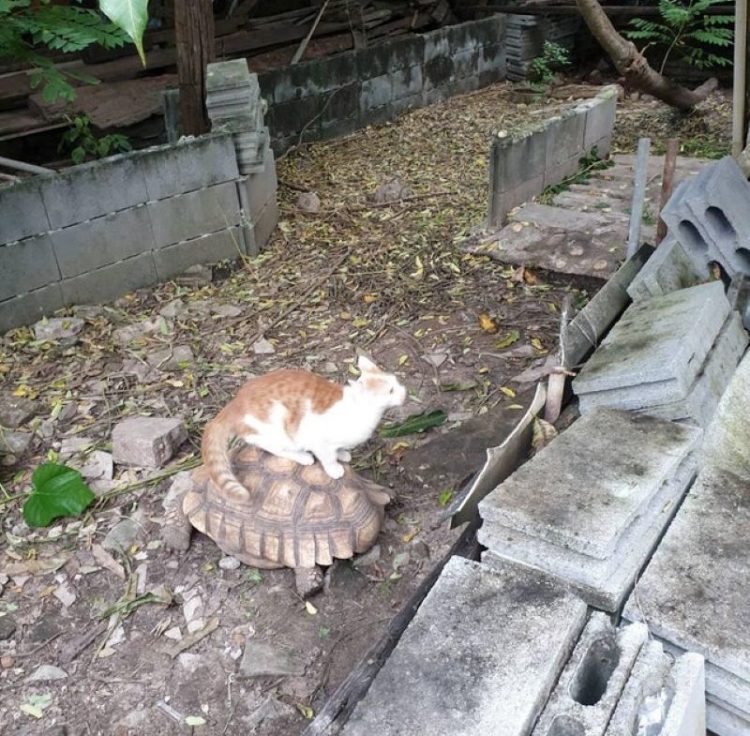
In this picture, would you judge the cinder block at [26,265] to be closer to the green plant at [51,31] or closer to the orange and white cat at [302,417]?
the green plant at [51,31]

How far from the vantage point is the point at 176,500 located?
4215 mm

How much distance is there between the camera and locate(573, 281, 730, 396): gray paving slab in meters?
3.19

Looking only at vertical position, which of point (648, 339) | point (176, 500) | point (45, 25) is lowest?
point (176, 500)

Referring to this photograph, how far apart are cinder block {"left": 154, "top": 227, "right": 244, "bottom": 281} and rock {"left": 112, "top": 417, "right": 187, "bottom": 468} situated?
7.25 ft

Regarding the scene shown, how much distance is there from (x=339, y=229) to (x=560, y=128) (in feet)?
8.15

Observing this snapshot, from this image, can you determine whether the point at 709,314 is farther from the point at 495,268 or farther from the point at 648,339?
the point at 495,268

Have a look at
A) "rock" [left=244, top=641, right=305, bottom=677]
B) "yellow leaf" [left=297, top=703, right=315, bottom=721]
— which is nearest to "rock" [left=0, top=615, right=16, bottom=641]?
"rock" [left=244, top=641, right=305, bottom=677]

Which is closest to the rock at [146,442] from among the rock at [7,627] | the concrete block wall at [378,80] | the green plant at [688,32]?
the rock at [7,627]

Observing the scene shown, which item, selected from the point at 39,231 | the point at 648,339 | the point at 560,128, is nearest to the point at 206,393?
the point at 39,231

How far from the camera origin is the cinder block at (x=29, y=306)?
5.71 metres

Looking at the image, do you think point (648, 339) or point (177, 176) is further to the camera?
point (177, 176)

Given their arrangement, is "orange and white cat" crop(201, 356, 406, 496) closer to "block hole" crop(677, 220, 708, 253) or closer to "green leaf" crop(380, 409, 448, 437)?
"green leaf" crop(380, 409, 448, 437)

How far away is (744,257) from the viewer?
4.33 meters

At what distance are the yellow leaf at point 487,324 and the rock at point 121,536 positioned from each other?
2972 millimetres
